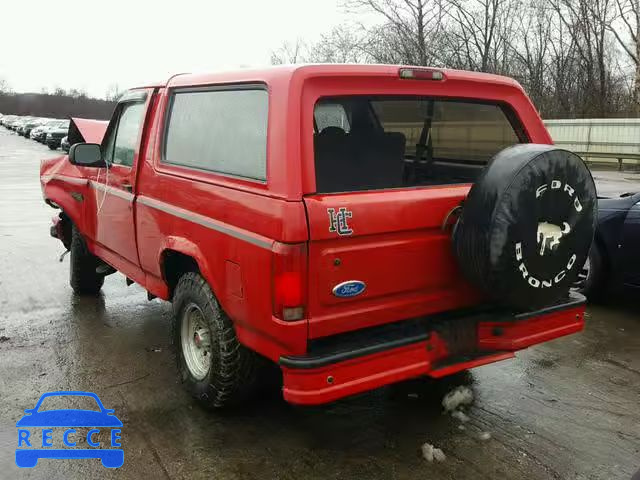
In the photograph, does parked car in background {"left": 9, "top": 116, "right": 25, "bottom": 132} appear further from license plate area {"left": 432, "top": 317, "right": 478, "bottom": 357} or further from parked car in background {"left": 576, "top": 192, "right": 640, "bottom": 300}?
license plate area {"left": 432, "top": 317, "right": 478, "bottom": 357}

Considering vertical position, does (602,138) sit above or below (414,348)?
above

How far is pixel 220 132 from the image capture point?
3.60 metres

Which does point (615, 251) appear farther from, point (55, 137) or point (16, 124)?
point (16, 124)

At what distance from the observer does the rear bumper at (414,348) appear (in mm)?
2842

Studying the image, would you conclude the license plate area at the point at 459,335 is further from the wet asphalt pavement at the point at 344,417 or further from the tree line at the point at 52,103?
the tree line at the point at 52,103

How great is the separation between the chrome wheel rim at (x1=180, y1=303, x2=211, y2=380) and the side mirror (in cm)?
182

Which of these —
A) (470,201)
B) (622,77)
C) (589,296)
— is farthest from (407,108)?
(622,77)

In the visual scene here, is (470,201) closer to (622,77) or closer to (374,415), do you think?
(374,415)

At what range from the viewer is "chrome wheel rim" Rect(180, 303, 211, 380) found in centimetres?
370

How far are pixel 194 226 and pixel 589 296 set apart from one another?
4.11 meters

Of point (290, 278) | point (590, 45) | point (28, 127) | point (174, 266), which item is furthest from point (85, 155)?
point (28, 127)
